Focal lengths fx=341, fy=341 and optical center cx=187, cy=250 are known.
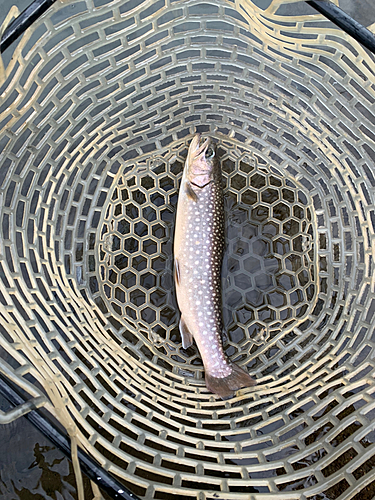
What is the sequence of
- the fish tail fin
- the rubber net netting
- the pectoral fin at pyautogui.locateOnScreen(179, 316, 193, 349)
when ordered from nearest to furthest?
the rubber net netting
the fish tail fin
the pectoral fin at pyautogui.locateOnScreen(179, 316, 193, 349)

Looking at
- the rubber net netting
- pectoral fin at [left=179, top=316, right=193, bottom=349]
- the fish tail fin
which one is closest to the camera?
the rubber net netting

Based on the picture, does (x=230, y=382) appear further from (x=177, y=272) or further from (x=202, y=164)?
(x=202, y=164)

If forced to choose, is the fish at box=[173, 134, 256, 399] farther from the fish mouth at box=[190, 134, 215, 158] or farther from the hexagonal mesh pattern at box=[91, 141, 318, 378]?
the hexagonal mesh pattern at box=[91, 141, 318, 378]

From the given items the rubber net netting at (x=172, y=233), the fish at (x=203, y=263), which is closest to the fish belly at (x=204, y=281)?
the fish at (x=203, y=263)

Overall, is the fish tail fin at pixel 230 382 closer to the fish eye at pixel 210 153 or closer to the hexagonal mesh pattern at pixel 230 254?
the hexagonal mesh pattern at pixel 230 254

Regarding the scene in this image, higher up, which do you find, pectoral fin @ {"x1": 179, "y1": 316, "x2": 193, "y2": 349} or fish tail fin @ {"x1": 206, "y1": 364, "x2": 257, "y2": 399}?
pectoral fin @ {"x1": 179, "y1": 316, "x2": 193, "y2": 349}

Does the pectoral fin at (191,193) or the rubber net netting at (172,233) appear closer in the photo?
the rubber net netting at (172,233)

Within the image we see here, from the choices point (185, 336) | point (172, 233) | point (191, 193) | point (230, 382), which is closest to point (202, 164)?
point (191, 193)

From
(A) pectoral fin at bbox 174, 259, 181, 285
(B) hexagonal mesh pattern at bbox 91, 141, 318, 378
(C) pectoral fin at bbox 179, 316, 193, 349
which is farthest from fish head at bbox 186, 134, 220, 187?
(C) pectoral fin at bbox 179, 316, 193, 349
